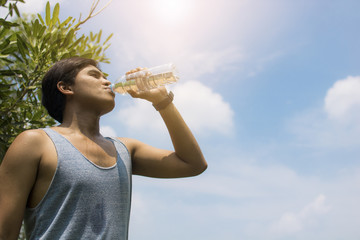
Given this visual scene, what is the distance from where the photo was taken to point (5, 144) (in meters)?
4.09

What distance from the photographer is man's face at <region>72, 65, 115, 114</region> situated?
224 cm

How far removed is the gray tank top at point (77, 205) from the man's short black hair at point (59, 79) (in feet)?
1.25

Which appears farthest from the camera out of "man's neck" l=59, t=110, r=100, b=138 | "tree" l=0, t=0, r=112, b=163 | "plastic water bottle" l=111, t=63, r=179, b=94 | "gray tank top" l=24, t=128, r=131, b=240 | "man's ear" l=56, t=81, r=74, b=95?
"tree" l=0, t=0, r=112, b=163

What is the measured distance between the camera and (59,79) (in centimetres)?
238

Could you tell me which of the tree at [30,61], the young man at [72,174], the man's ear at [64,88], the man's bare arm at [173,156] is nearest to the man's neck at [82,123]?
the young man at [72,174]

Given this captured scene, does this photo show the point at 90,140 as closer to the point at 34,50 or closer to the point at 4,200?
the point at 4,200

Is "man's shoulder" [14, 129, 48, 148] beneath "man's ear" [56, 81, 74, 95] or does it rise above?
beneath

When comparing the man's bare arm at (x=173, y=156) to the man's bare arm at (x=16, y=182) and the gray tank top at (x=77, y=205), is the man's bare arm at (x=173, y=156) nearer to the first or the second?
the gray tank top at (x=77, y=205)

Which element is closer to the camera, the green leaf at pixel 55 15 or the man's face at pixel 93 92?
the man's face at pixel 93 92

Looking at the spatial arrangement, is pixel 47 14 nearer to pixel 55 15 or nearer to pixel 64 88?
pixel 55 15

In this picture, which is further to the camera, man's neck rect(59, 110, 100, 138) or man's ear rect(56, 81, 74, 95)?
man's ear rect(56, 81, 74, 95)

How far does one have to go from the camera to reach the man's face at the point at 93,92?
224 centimetres

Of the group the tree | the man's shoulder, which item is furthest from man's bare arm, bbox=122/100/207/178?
the tree

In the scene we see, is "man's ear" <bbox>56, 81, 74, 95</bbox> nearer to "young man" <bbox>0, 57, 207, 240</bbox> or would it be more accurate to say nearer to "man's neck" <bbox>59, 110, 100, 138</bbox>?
"young man" <bbox>0, 57, 207, 240</bbox>
